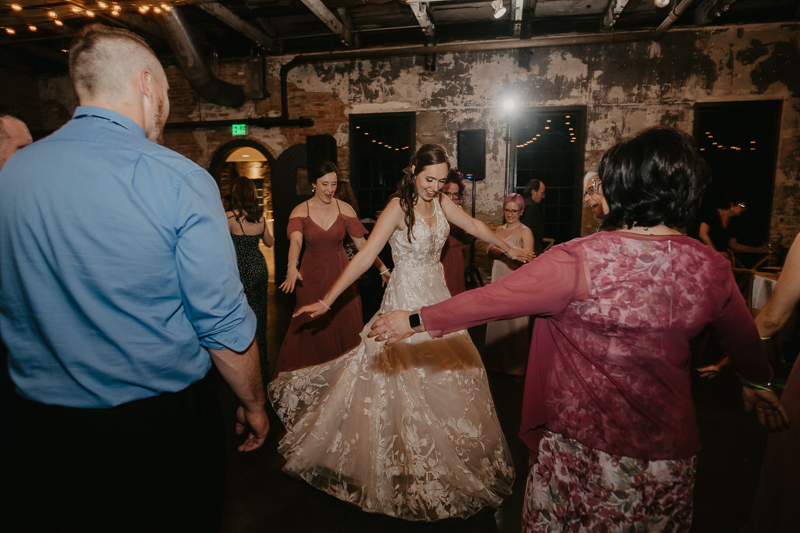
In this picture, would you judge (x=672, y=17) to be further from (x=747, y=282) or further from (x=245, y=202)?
(x=245, y=202)

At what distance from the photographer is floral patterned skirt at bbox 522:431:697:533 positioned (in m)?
1.14

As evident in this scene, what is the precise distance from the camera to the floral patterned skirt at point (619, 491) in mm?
1138

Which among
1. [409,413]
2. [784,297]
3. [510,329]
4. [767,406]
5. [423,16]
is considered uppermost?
[423,16]

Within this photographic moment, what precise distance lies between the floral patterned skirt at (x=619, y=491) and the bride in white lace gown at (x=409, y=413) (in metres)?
0.96

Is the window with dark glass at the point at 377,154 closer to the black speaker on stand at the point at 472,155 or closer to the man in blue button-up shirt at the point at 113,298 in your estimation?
the black speaker on stand at the point at 472,155

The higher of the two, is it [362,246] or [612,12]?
[612,12]

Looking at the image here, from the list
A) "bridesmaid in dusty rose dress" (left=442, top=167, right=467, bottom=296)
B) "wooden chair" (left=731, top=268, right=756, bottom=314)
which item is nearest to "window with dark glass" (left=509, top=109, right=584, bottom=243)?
"wooden chair" (left=731, top=268, right=756, bottom=314)

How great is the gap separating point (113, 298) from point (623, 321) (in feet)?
4.30

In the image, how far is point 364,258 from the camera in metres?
2.21

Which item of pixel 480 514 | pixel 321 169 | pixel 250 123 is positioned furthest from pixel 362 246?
pixel 250 123

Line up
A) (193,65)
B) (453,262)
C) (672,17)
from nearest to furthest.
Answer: (453,262) < (672,17) < (193,65)

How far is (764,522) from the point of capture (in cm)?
163

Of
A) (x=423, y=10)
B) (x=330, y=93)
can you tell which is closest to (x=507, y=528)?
(x=423, y=10)

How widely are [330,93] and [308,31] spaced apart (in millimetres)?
A: 1115
